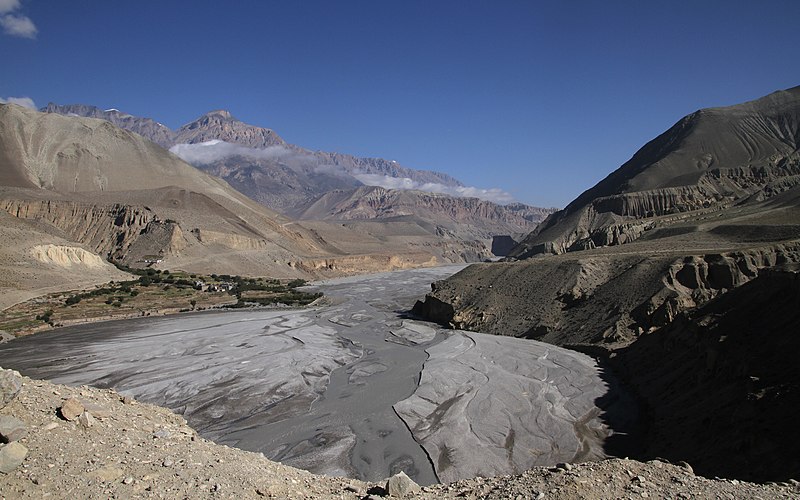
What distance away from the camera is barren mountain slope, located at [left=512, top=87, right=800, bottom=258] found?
8712 cm

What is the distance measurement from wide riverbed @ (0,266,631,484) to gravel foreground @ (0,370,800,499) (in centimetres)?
851

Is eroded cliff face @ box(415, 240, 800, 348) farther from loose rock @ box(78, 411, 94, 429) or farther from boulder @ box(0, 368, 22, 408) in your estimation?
boulder @ box(0, 368, 22, 408)

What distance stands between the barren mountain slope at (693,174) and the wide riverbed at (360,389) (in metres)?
50.4

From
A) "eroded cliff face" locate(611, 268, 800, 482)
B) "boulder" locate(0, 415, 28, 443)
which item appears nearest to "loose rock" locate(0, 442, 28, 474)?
"boulder" locate(0, 415, 28, 443)

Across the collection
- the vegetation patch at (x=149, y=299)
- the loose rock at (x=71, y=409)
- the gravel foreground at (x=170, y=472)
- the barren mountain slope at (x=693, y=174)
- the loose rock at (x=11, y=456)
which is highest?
the barren mountain slope at (x=693, y=174)

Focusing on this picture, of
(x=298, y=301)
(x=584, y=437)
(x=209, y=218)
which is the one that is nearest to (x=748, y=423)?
(x=584, y=437)

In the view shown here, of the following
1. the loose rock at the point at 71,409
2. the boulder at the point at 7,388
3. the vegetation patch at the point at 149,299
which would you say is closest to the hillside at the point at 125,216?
the vegetation patch at the point at 149,299

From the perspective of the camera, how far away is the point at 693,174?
103188 millimetres

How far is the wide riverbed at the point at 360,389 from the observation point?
19766mm

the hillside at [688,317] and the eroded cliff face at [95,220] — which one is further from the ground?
the eroded cliff face at [95,220]

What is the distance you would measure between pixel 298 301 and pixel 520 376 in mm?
45348

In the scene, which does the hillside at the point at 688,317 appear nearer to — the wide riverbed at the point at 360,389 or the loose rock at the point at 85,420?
the wide riverbed at the point at 360,389

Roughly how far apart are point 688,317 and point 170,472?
2774 cm

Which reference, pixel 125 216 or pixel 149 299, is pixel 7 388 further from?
pixel 125 216
